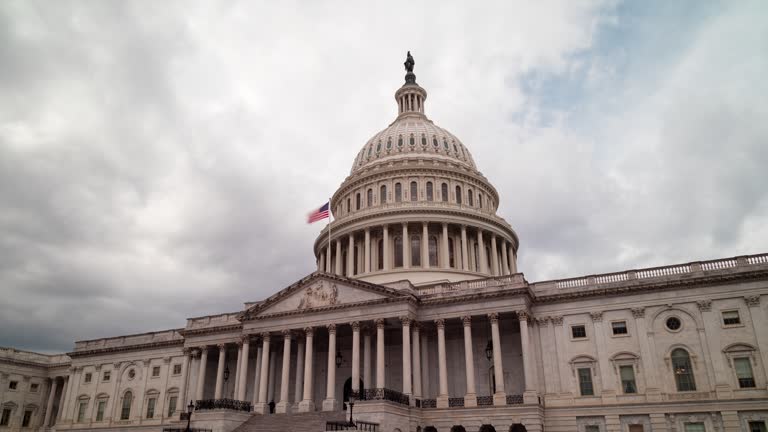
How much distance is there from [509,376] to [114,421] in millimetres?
42024

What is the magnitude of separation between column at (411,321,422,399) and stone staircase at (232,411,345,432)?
19.5 feet

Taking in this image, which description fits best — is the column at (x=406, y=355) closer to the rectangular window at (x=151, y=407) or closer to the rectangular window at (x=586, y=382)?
the rectangular window at (x=586, y=382)

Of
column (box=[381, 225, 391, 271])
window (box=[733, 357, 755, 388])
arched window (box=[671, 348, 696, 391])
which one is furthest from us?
column (box=[381, 225, 391, 271])

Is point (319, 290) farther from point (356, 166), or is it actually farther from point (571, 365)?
point (356, 166)

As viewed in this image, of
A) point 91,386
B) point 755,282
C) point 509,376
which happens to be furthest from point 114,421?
point 755,282

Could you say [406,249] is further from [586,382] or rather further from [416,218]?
[586,382]

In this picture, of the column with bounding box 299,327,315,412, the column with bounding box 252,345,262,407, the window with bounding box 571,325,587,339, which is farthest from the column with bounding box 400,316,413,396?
the column with bounding box 252,345,262,407

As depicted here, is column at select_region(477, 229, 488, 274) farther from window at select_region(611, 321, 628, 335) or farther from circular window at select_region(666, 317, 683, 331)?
circular window at select_region(666, 317, 683, 331)

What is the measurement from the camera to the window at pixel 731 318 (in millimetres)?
41656

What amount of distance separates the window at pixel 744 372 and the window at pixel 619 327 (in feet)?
23.8

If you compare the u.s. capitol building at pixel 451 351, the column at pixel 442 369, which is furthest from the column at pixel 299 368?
the column at pixel 442 369

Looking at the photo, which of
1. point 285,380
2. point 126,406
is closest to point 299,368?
point 285,380

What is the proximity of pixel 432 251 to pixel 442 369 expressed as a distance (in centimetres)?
2065

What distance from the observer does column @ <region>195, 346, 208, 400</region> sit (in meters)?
56.7
